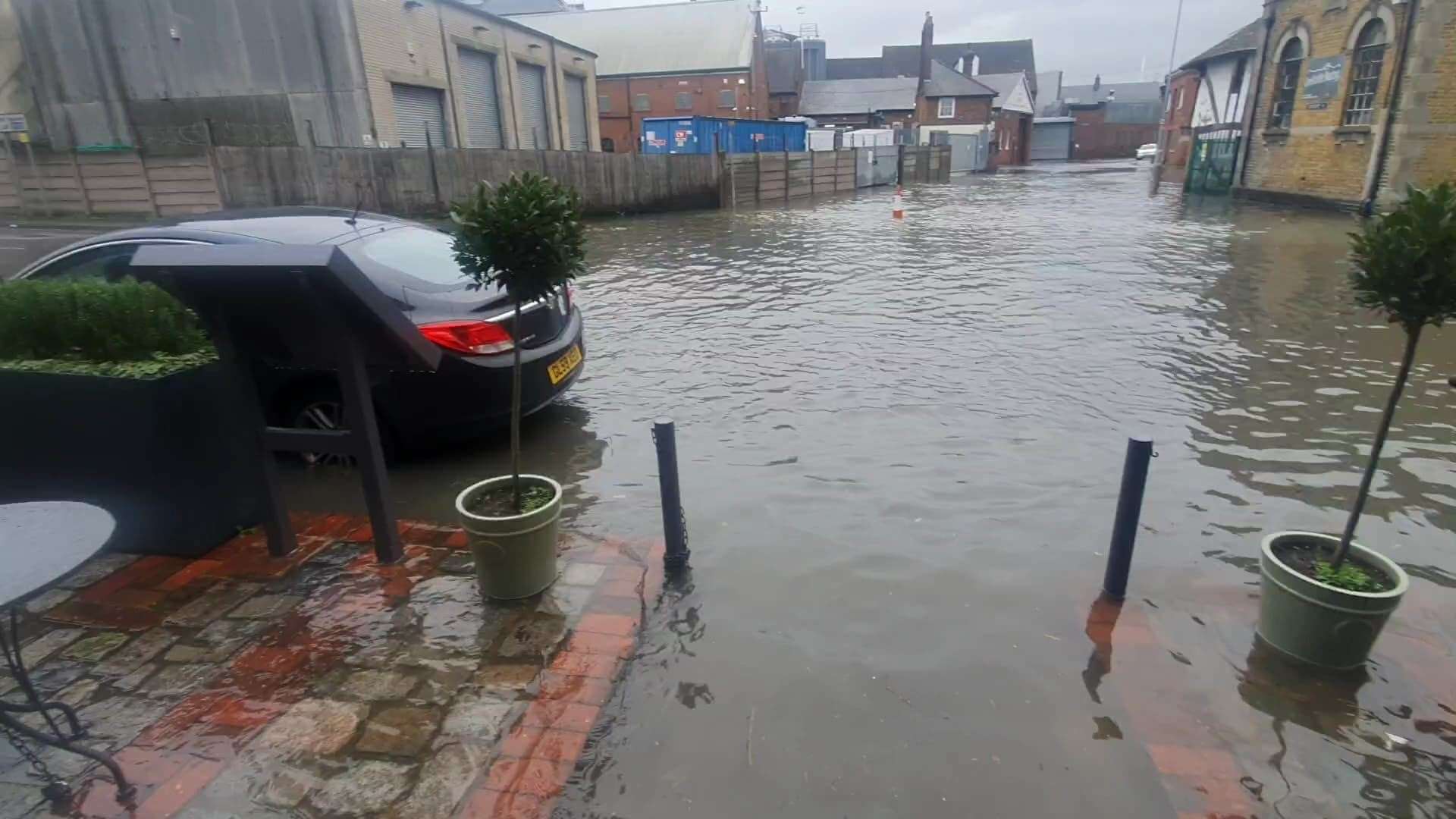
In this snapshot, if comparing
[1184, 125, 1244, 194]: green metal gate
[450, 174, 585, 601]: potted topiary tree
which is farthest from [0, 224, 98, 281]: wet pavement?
[1184, 125, 1244, 194]: green metal gate

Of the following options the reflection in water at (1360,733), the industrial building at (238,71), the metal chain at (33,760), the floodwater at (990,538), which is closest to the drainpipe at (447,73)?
the industrial building at (238,71)

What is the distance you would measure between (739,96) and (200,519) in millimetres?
49723

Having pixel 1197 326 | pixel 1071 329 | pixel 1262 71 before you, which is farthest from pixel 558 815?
pixel 1262 71

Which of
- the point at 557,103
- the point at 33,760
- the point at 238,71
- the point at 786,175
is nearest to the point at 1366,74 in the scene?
the point at 786,175

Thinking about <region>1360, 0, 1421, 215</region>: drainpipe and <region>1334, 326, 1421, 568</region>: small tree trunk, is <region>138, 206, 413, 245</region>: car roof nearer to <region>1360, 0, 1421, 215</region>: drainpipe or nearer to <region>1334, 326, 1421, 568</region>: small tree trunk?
<region>1334, 326, 1421, 568</region>: small tree trunk

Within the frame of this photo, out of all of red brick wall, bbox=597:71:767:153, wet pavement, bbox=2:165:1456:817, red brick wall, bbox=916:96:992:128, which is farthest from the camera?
red brick wall, bbox=916:96:992:128

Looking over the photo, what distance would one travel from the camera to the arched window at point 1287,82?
888 inches

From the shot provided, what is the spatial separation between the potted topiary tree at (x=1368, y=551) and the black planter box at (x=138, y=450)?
4601 mm

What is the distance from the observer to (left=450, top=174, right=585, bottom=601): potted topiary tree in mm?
3252

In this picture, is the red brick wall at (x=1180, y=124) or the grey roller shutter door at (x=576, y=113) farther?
the red brick wall at (x=1180, y=124)

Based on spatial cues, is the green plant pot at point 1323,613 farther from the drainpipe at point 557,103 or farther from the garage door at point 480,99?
the drainpipe at point 557,103

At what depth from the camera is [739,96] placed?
49.1 meters

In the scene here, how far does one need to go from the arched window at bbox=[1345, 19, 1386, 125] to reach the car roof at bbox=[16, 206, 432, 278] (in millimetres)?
23818

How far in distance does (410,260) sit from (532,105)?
1164 inches
